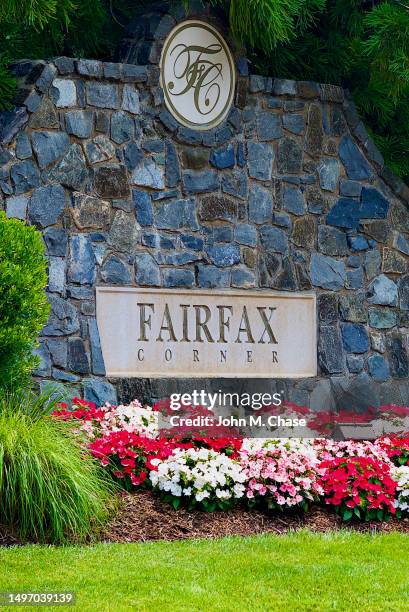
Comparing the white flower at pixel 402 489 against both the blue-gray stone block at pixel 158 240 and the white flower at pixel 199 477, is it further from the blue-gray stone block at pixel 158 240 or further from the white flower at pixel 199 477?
the blue-gray stone block at pixel 158 240

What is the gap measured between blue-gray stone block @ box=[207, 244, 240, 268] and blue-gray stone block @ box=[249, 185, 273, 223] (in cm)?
36

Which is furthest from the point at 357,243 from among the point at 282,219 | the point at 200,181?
the point at 200,181

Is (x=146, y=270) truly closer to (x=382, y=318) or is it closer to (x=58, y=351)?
(x=58, y=351)

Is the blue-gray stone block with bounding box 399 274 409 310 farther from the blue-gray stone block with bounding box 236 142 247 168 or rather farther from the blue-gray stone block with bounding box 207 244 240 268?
the blue-gray stone block with bounding box 236 142 247 168

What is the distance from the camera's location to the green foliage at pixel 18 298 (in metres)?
7.25

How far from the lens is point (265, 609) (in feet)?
17.1

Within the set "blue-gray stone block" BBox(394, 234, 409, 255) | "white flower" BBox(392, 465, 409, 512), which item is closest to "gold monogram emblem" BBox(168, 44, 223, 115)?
"blue-gray stone block" BBox(394, 234, 409, 255)

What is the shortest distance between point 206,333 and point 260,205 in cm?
136

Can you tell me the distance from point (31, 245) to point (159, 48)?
9.72 feet

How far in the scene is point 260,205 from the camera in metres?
10.2

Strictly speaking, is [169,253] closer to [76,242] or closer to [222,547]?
[76,242]

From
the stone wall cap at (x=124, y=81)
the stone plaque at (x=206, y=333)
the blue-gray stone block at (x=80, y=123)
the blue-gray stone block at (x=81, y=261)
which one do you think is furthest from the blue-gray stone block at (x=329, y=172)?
the blue-gray stone block at (x=81, y=261)

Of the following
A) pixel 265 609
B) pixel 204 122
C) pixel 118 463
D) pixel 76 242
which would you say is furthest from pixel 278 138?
pixel 265 609

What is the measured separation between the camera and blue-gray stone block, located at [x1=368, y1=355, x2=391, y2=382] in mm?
10641
